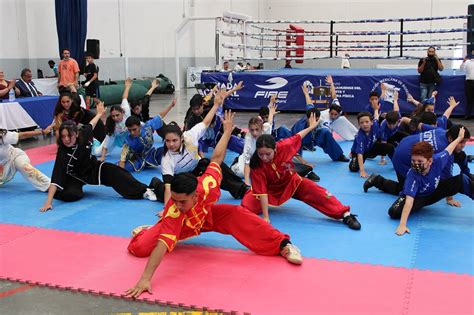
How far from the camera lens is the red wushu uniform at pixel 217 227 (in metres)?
4.06

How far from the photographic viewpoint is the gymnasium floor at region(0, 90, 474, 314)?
3.45 meters

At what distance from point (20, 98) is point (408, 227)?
30.7 ft

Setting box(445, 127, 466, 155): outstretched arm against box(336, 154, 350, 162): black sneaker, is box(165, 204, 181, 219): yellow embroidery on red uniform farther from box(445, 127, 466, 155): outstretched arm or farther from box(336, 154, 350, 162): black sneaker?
box(336, 154, 350, 162): black sneaker

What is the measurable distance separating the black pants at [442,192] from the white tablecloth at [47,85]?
471 inches

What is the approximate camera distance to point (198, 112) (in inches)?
305

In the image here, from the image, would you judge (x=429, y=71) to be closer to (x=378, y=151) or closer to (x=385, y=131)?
(x=385, y=131)

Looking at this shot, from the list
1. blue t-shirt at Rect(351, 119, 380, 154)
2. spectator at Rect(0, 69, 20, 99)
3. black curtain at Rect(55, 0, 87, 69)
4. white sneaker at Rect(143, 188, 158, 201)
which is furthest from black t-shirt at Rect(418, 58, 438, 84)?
black curtain at Rect(55, 0, 87, 69)

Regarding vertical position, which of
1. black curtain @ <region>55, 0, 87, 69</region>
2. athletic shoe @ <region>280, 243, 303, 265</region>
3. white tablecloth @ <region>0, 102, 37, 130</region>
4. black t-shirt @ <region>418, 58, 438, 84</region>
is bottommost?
athletic shoe @ <region>280, 243, 303, 265</region>

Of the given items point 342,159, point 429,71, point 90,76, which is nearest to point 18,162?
point 342,159

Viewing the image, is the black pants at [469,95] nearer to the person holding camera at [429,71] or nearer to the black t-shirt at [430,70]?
the person holding camera at [429,71]

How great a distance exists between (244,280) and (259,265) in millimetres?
316

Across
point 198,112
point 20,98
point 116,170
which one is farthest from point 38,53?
point 116,170

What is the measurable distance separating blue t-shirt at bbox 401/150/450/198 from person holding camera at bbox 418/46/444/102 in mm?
7758

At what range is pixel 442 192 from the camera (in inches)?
203
